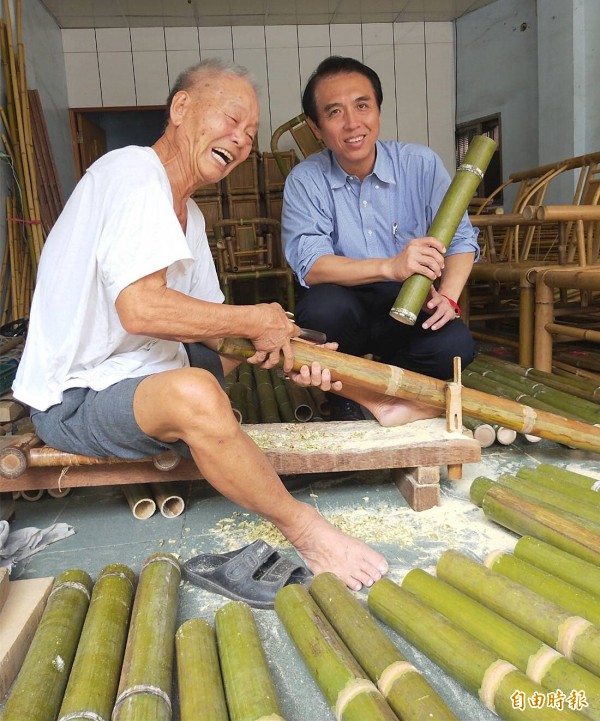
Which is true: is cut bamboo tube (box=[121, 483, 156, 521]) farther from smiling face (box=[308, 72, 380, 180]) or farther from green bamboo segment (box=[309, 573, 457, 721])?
smiling face (box=[308, 72, 380, 180])

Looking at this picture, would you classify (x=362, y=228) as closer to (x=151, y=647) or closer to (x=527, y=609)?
(x=527, y=609)

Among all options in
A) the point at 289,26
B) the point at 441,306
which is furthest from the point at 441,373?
the point at 289,26

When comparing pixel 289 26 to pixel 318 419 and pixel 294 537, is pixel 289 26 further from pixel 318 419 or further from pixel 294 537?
pixel 294 537

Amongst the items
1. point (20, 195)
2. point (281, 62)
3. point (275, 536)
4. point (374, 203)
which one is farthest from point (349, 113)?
point (281, 62)

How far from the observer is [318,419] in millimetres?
3164

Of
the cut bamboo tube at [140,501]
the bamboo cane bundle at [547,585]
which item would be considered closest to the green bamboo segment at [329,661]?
the bamboo cane bundle at [547,585]

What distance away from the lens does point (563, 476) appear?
7.19 feet

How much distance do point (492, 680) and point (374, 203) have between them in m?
2.08

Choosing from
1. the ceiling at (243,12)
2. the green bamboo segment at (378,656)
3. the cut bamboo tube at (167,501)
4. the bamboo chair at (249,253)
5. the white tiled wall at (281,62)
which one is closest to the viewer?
the green bamboo segment at (378,656)

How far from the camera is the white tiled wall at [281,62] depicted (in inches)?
301

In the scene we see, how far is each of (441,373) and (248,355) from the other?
1.09 m

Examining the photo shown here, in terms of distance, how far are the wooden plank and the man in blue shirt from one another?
1.51 metres

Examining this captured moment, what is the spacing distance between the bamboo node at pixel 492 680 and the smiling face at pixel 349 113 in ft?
6.77

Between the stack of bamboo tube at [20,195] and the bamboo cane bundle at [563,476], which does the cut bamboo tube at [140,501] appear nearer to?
the bamboo cane bundle at [563,476]
